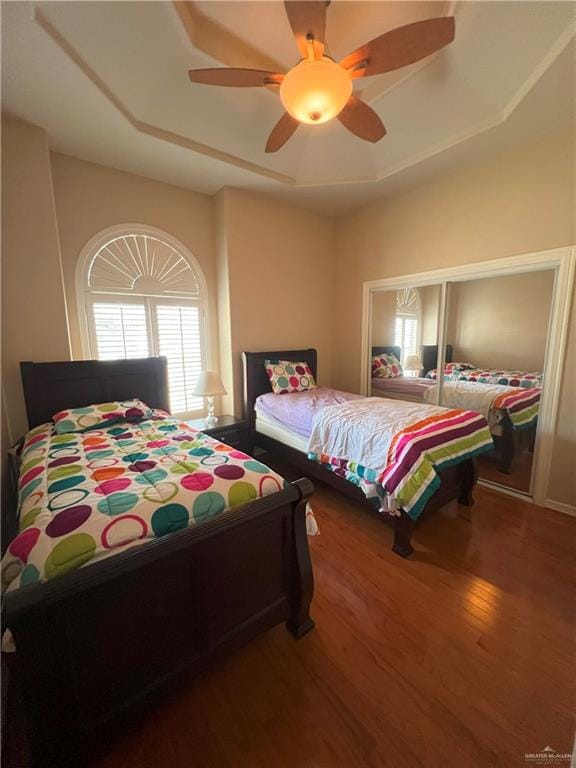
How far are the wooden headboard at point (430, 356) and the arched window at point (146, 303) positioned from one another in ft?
7.71

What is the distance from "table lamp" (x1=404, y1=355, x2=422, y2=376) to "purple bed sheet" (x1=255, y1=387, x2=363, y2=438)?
75cm

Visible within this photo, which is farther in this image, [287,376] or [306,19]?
[287,376]

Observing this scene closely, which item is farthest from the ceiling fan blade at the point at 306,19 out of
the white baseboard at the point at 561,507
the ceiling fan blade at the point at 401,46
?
the white baseboard at the point at 561,507

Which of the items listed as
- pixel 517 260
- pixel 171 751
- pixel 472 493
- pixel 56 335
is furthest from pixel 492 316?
pixel 56 335

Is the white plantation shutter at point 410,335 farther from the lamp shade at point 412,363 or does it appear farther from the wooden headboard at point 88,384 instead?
the wooden headboard at point 88,384

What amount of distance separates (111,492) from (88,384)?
1.57m

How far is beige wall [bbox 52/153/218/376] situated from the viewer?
2439 millimetres

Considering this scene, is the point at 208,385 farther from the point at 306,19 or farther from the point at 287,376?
the point at 306,19

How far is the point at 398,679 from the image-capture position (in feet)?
4.03

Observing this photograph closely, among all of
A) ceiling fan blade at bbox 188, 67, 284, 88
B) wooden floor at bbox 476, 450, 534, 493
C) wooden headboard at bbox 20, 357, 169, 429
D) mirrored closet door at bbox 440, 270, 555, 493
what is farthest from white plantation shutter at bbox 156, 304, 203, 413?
wooden floor at bbox 476, 450, 534, 493

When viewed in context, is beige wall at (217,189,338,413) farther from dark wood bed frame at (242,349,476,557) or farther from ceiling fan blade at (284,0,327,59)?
ceiling fan blade at (284,0,327,59)

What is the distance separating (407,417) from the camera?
217cm

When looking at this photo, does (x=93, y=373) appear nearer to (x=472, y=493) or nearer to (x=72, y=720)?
(x=72, y=720)

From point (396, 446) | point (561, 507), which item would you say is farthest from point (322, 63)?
point (561, 507)
